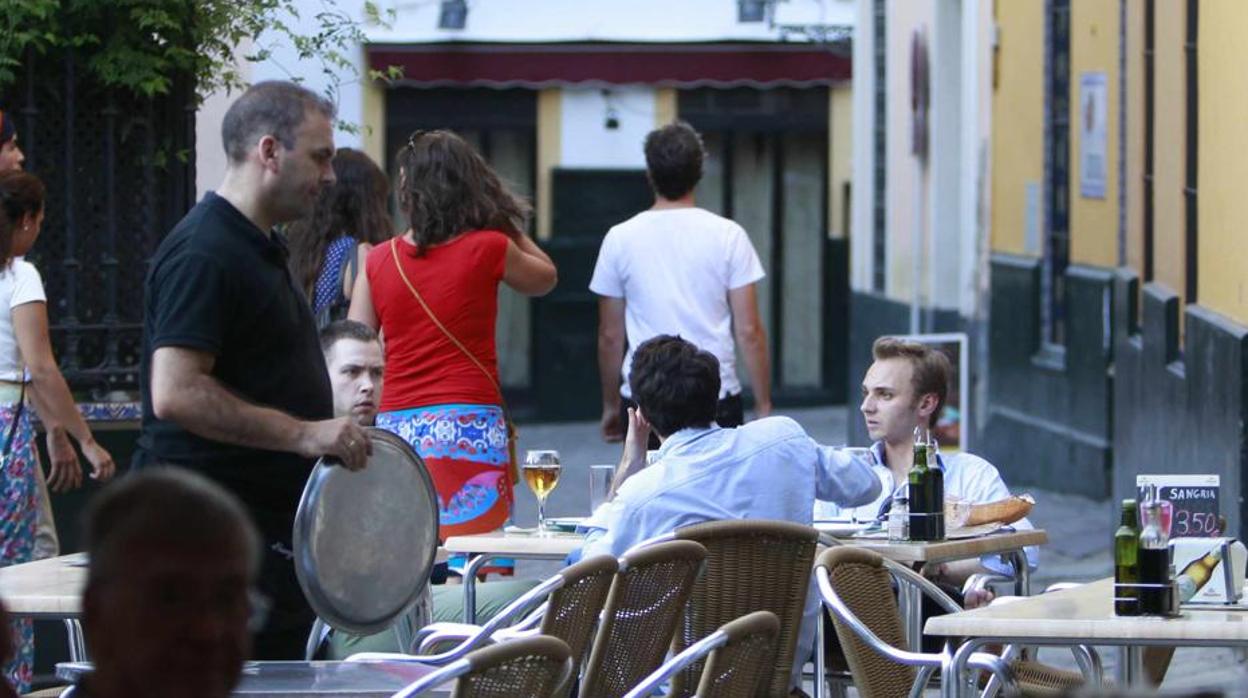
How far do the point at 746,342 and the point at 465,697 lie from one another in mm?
5143

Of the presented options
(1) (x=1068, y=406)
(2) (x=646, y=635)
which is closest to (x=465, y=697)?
(2) (x=646, y=635)

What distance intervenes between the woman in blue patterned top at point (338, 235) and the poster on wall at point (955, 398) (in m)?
4.36

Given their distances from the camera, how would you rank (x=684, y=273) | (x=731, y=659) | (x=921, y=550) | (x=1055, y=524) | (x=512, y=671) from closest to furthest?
(x=512, y=671)
(x=731, y=659)
(x=921, y=550)
(x=684, y=273)
(x=1055, y=524)

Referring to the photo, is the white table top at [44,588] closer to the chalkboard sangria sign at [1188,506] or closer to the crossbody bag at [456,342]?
the crossbody bag at [456,342]

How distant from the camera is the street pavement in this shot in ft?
30.5

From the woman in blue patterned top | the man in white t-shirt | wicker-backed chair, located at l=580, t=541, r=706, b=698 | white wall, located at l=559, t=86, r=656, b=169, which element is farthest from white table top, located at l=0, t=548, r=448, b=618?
white wall, located at l=559, t=86, r=656, b=169

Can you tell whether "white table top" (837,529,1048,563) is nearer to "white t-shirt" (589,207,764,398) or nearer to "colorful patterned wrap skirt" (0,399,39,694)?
"white t-shirt" (589,207,764,398)

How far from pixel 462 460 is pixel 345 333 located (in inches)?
28.3

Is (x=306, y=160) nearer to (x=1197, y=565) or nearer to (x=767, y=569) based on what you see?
(x=767, y=569)

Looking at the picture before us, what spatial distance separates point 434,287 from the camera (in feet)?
24.8

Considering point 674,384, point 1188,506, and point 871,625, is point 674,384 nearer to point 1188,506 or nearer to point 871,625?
point 871,625

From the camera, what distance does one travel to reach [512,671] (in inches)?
152

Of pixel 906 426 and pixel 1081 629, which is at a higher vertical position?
pixel 906 426

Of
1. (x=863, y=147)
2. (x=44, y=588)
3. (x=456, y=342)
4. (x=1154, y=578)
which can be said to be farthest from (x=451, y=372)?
(x=863, y=147)
